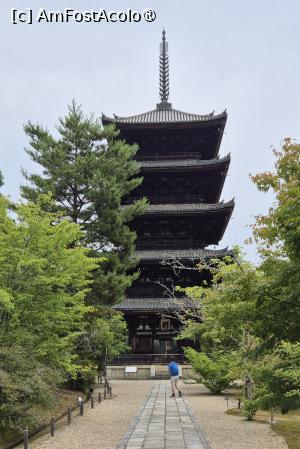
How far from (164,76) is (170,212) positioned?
68.9ft

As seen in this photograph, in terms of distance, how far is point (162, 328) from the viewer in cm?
3600

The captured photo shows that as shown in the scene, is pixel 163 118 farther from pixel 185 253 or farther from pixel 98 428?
pixel 98 428

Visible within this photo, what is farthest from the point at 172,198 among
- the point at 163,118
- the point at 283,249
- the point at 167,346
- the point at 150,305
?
the point at 283,249

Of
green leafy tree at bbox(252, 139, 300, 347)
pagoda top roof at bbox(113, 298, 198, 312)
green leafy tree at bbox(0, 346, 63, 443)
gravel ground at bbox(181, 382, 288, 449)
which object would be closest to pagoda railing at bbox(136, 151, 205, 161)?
pagoda top roof at bbox(113, 298, 198, 312)

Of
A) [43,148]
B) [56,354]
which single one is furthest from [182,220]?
[56,354]

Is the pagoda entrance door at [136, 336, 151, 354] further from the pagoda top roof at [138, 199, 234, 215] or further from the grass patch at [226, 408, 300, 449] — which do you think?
the grass patch at [226, 408, 300, 449]

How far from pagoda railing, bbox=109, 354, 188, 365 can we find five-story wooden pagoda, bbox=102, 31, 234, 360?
28.4 inches

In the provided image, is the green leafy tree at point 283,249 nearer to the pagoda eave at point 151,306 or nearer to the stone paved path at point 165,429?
the stone paved path at point 165,429

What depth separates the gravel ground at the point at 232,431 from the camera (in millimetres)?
11289

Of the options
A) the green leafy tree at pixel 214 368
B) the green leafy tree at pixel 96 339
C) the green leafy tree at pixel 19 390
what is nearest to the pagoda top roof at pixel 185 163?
the green leafy tree at pixel 96 339

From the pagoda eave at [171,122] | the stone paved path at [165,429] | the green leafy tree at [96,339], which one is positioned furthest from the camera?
the pagoda eave at [171,122]

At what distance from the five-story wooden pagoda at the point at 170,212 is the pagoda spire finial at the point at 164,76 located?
15.6 feet

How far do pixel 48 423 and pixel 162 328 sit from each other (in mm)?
19871

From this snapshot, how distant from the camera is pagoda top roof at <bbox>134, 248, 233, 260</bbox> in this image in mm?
34125
